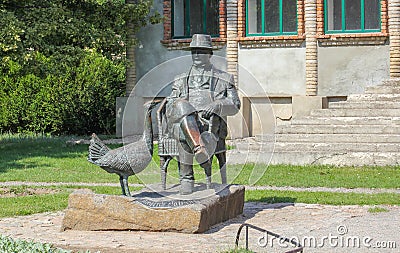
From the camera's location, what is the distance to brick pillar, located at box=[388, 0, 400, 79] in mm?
22031

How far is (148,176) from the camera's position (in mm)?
11266

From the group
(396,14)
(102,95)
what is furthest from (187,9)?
(396,14)

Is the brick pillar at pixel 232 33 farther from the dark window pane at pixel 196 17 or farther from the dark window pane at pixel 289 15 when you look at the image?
the dark window pane at pixel 196 17

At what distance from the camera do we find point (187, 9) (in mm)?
25031

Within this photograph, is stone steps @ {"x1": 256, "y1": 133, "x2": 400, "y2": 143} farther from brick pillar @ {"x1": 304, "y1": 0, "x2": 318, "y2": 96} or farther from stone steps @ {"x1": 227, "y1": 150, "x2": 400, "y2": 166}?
brick pillar @ {"x1": 304, "y1": 0, "x2": 318, "y2": 96}

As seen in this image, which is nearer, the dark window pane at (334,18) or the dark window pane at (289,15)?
the dark window pane at (334,18)

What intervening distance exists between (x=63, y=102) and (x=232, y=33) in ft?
21.5

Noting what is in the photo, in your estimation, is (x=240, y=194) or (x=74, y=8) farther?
(x=74, y=8)

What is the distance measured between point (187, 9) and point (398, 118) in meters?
8.32

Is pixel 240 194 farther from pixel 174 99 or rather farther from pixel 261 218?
pixel 174 99

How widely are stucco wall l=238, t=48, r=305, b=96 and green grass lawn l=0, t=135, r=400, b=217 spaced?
5.06m

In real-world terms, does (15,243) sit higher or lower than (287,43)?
lower

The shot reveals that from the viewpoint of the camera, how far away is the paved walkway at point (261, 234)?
931 centimetres

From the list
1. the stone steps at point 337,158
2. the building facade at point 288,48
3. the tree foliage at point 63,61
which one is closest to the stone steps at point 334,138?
the stone steps at point 337,158
